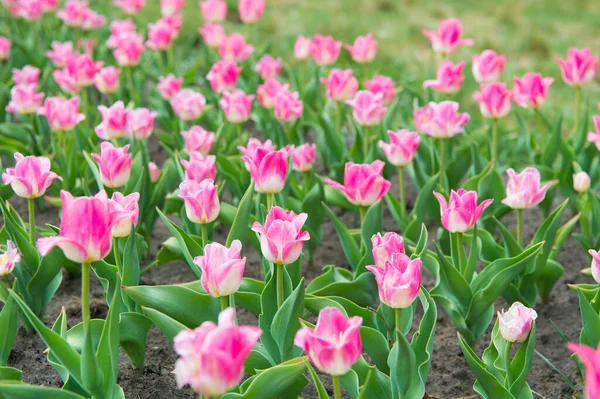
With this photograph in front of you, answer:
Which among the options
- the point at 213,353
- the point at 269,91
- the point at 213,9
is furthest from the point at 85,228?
the point at 213,9

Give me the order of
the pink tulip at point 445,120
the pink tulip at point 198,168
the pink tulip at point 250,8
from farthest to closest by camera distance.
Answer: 1. the pink tulip at point 250,8
2. the pink tulip at point 445,120
3. the pink tulip at point 198,168

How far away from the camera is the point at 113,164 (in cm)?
220

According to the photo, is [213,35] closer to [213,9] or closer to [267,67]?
[213,9]

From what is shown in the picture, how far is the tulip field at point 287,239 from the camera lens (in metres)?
1.63

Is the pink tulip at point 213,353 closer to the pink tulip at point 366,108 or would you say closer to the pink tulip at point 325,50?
the pink tulip at point 366,108

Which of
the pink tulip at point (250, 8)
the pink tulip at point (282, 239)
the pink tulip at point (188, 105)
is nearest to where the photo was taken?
the pink tulip at point (282, 239)

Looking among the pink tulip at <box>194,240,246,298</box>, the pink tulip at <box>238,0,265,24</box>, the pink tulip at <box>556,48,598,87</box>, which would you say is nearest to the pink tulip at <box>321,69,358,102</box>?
the pink tulip at <box>556,48,598,87</box>

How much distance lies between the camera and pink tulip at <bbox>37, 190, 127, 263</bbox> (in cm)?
146

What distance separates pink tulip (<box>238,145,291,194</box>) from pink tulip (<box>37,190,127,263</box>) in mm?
643

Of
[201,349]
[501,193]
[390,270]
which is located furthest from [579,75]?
[201,349]

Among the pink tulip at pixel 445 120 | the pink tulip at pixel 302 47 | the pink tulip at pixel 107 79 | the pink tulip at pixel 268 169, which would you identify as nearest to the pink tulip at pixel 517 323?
the pink tulip at pixel 268 169

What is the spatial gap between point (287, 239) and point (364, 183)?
0.48m

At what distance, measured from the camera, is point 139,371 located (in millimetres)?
2135

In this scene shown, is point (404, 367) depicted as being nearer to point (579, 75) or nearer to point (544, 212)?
point (544, 212)
